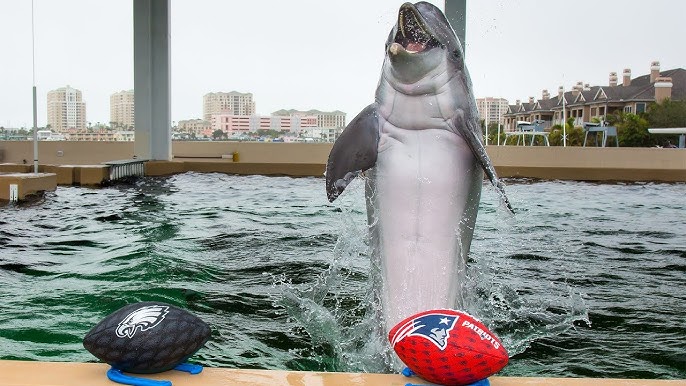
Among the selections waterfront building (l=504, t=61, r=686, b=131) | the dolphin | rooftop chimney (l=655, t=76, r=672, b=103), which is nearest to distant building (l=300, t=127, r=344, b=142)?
the dolphin

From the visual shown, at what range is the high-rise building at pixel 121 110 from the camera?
29562 mm

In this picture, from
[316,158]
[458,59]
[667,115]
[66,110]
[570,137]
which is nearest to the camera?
[458,59]

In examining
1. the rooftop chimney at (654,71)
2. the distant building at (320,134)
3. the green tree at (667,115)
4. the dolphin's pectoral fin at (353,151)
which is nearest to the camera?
the dolphin's pectoral fin at (353,151)

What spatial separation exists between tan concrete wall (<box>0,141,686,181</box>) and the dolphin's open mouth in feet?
52.3

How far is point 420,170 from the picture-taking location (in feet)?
11.7

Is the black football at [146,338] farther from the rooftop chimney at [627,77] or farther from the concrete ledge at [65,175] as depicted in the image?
the rooftop chimney at [627,77]

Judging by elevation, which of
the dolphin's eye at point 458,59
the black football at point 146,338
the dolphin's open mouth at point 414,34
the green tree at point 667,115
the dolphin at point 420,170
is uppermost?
Answer: the green tree at point 667,115

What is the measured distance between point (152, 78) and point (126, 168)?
2.56 metres

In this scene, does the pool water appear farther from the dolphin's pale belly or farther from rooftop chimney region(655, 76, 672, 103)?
rooftop chimney region(655, 76, 672, 103)

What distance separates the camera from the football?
7.81 ft

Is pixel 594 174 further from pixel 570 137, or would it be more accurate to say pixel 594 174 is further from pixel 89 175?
pixel 570 137

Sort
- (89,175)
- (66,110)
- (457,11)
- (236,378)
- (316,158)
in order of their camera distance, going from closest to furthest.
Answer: (236,378), (457,11), (89,175), (316,158), (66,110)

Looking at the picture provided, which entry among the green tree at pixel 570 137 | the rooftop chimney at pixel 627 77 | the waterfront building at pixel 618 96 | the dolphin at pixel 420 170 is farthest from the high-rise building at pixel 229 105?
the rooftop chimney at pixel 627 77

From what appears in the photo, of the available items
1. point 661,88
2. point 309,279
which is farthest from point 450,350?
point 661,88
